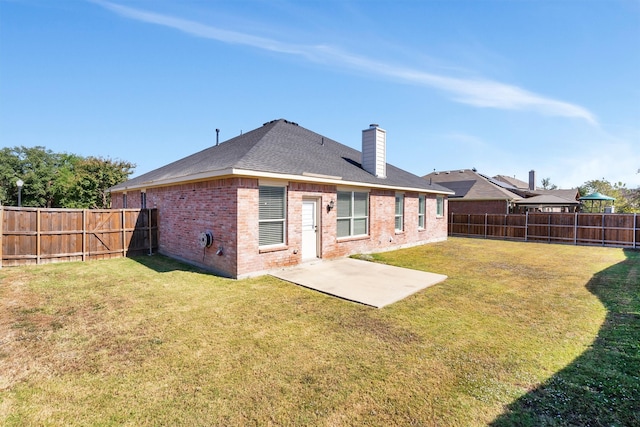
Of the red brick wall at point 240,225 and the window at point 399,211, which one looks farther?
the window at point 399,211

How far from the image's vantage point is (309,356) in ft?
12.3

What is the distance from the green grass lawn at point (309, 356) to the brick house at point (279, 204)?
154 cm

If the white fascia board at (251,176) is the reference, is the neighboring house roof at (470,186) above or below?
above

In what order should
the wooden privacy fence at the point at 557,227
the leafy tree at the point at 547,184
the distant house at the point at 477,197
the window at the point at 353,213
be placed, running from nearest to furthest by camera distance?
1. the window at the point at 353,213
2. the wooden privacy fence at the point at 557,227
3. the distant house at the point at 477,197
4. the leafy tree at the point at 547,184

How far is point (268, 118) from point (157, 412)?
1310cm

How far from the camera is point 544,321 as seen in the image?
498 centimetres

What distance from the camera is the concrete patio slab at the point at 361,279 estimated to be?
6273 mm

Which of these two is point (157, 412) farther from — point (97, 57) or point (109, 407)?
point (97, 57)

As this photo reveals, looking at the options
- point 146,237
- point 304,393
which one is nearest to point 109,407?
point 304,393

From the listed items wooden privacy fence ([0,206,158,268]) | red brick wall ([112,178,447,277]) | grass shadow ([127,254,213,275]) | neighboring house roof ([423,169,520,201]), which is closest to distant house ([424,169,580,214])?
neighboring house roof ([423,169,520,201])

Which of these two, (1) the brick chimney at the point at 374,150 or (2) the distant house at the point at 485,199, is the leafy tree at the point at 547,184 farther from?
(1) the brick chimney at the point at 374,150

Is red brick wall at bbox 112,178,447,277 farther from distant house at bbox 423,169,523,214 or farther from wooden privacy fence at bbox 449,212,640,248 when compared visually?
wooden privacy fence at bbox 449,212,640,248

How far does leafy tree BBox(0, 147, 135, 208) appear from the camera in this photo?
90.4 ft

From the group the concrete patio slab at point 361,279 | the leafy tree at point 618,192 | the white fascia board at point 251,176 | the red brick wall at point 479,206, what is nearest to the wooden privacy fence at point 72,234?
the white fascia board at point 251,176
